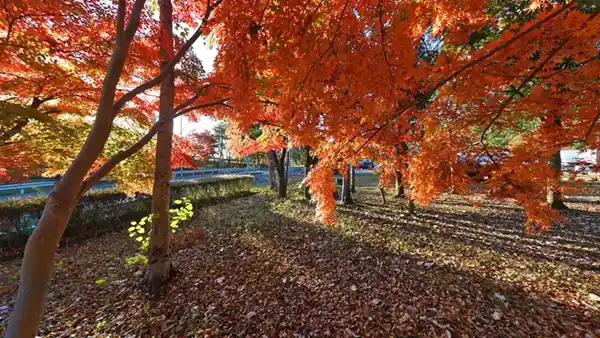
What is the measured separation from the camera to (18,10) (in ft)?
8.09

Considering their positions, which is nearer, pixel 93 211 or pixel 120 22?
pixel 120 22

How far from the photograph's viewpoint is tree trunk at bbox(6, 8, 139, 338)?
1.58m

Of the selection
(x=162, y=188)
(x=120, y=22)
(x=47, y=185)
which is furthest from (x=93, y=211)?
(x=120, y=22)

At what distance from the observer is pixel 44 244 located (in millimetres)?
1618

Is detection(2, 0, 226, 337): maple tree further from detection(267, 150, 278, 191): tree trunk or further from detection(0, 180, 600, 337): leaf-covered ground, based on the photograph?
detection(267, 150, 278, 191): tree trunk

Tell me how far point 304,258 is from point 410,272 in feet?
6.14

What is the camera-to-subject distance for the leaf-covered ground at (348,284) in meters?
2.57

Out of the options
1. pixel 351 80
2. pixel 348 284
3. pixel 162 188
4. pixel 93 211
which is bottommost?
pixel 348 284

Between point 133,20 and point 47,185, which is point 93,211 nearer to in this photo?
point 47,185

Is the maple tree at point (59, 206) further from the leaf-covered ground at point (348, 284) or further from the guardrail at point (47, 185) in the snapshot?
the guardrail at point (47, 185)

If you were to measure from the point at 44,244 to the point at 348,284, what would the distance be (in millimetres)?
3394

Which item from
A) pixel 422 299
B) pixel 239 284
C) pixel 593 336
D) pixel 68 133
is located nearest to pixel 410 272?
pixel 422 299

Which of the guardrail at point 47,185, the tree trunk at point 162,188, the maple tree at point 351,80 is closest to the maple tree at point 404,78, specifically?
the maple tree at point 351,80

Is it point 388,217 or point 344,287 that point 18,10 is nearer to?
point 344,287
